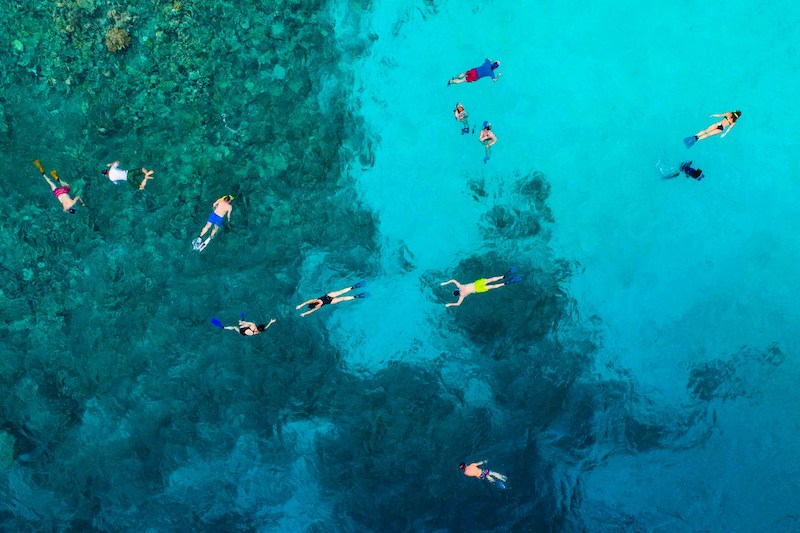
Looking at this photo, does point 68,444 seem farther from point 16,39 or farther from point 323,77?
point 323,77

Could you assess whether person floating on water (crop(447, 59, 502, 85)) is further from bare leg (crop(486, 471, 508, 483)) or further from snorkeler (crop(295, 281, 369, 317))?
bare leg (crop(486, 471, 508, 483))

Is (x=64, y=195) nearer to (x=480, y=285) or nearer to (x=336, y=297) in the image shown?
(x=336, y=297)

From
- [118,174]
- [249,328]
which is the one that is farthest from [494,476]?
[118,174]

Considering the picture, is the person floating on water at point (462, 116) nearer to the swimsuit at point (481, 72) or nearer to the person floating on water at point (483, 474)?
the swimsuit at point (481, 72)

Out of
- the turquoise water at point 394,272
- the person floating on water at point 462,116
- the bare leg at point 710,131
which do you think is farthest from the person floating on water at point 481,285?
the bare leg at point 710,131

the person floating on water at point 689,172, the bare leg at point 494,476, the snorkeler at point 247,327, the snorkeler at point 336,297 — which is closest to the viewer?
the person floating on water at point 689,172

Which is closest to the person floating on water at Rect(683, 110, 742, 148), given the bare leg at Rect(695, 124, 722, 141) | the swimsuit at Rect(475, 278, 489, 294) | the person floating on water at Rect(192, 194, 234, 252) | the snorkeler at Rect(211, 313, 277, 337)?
the bare leg at Rect(695, 124, 722, 141)
